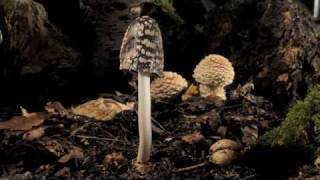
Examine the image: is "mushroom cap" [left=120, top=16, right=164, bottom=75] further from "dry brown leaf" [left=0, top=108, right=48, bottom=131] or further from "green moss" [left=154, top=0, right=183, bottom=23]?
"green moss" [left=154, top=0, right=183, bottom=23]

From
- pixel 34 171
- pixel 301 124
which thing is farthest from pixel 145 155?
pixel 301 124

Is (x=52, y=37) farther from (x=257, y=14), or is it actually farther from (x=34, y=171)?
(x=257, y=14)

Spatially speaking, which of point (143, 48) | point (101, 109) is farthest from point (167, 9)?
point (143, 48)

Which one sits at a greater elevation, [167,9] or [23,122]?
[167,9]

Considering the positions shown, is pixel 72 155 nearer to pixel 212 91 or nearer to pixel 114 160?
pixel 114 160

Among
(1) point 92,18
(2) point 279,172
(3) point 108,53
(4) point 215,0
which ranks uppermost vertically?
(4) point 215,0

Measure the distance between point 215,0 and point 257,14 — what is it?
4.05 feet

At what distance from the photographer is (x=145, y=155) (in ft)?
9.33

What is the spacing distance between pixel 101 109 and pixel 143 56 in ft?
3.41

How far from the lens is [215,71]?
4.25 metres

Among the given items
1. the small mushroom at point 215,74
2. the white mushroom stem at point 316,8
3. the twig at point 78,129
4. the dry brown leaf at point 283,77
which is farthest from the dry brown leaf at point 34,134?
the white mushroom stem at point 316,8

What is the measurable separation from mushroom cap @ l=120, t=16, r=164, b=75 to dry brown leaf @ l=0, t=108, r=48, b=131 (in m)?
0.86

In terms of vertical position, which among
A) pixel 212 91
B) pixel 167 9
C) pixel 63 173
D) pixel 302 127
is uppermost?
pixel 167 9

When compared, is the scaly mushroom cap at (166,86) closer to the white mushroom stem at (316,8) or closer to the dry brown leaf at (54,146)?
the dry brown leaf at (54,146)
